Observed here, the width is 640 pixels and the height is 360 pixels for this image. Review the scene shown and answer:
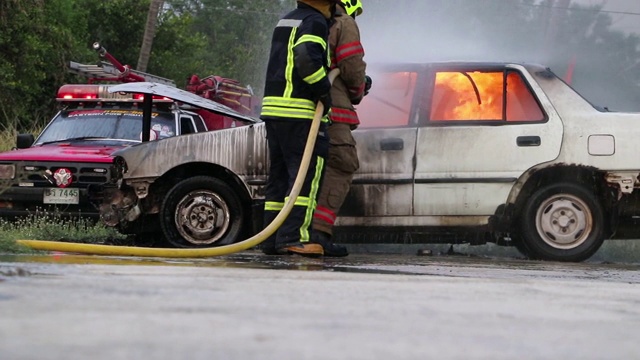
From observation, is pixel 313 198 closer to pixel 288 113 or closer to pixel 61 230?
pixel 288 113

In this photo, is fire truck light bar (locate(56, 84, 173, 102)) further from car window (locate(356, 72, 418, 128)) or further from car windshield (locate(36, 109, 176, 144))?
car window (locate(356, 72, 418, 128))

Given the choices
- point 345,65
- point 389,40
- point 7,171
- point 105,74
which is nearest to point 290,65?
point 345,65

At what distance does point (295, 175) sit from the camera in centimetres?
785

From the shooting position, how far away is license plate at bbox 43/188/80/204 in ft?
35.6

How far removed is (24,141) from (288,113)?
4.62 metres

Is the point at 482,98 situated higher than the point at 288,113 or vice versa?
the point at 482,98

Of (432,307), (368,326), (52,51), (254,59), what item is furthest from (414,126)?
(254,59)

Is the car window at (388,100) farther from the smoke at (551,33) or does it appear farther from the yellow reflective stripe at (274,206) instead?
the smoke at (551,33)

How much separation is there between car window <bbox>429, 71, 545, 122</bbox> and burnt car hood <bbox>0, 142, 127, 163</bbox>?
3.18m

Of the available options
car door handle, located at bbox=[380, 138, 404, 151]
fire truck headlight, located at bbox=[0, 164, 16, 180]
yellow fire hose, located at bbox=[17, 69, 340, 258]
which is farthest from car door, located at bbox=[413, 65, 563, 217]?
fire truck headlight, located at bbox=[0, 164, 16, 180]

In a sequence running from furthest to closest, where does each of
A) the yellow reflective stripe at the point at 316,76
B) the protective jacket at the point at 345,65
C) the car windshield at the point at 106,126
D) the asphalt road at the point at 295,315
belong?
the car windshield at the point at 106,126 → the protective jacket at the point at 345,65 → the yellow reflective stripe at the point at 316,76 → the asphalt road at the point at 295,315

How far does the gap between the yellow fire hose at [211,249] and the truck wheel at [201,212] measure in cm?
149

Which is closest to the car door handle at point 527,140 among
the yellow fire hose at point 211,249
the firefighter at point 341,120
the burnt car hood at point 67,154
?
the firefighter at point 341,120

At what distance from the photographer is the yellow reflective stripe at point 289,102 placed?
7797mm
